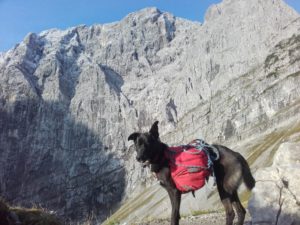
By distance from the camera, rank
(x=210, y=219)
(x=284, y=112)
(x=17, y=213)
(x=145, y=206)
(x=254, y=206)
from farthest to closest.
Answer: (x=284, y=112), (x=145, y=206), (x=210, y=219), (x=254, y=206), (x=17, y=213)

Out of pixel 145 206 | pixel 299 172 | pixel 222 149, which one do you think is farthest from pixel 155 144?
pixel 145 206

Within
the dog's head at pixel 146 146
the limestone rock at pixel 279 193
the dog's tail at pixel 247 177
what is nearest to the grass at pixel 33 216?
the dog's head at pixel 146 146

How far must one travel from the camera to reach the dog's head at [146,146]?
12555mm

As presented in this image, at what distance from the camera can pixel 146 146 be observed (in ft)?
41.3

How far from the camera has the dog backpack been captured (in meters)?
12.5

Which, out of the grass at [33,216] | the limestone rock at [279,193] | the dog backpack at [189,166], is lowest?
the limestone rock at [279,193]

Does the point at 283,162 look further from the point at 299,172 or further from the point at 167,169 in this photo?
the point at 167,169

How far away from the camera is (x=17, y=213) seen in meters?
11.9

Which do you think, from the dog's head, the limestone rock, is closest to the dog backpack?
the dog's head

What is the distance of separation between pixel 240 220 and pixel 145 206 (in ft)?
524

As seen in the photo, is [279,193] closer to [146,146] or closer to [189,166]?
[189,166]

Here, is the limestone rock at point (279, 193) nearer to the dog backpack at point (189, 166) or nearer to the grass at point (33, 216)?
the dog backpack at point (189, 166)

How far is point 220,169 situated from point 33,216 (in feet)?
18.2

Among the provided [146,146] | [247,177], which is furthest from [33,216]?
[247,177]
